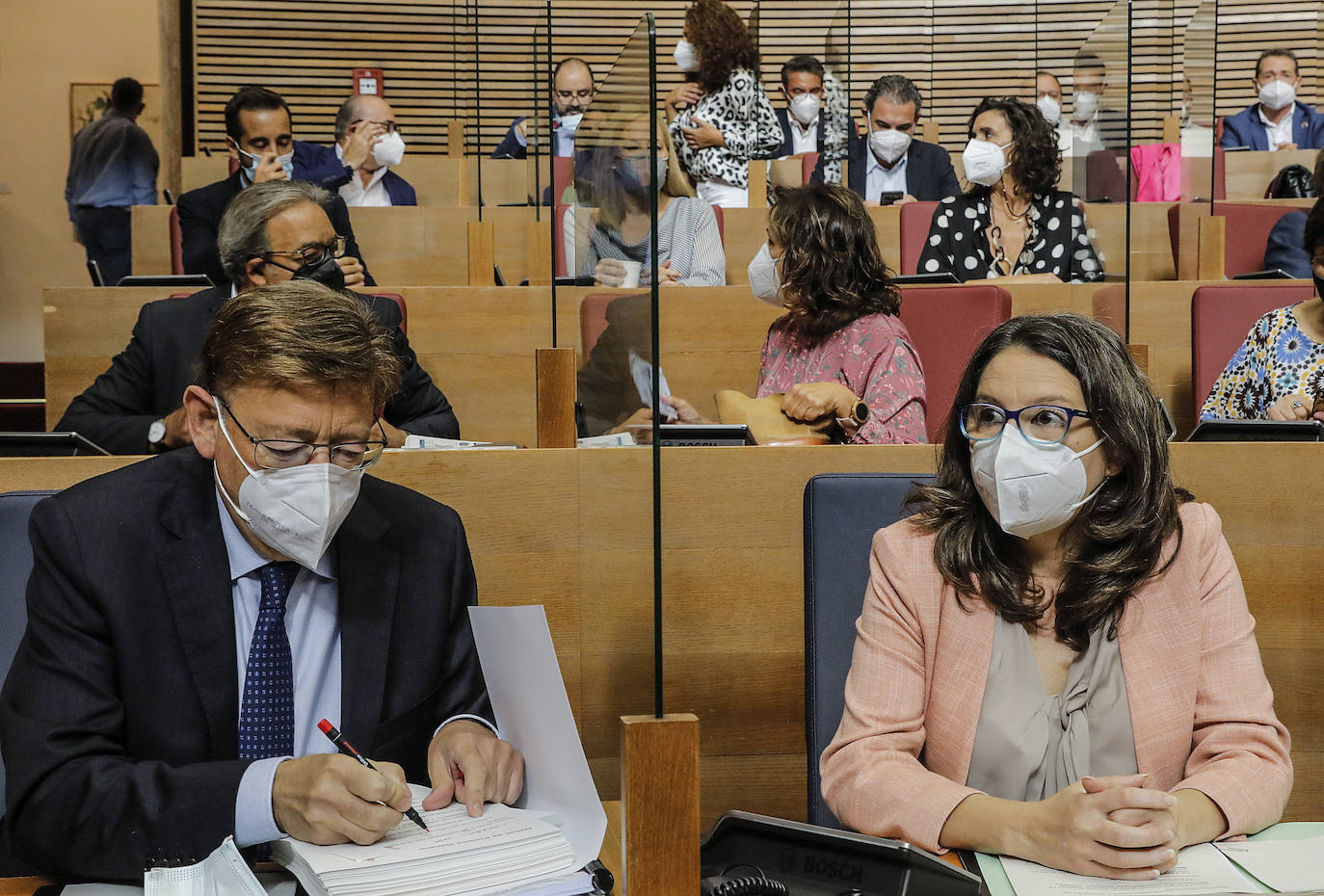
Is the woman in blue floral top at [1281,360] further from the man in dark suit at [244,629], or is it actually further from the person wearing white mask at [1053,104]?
the man in dark suit at [244,629]

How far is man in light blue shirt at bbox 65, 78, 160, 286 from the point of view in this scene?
24.2 ft

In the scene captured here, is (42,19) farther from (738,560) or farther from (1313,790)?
(1313,790)

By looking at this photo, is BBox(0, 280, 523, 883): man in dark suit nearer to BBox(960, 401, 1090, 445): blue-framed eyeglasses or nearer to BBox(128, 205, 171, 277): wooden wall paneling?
BBox(960, 401, 1090, 445): blue-framed eyeglasses

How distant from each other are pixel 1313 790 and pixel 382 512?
4.95 ft

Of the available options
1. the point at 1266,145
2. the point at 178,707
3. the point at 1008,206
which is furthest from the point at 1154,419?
the point at 1266,145

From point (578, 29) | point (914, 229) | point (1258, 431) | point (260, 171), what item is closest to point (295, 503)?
point (1258, 431)

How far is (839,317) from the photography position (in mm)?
2904

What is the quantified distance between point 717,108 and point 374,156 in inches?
56.7

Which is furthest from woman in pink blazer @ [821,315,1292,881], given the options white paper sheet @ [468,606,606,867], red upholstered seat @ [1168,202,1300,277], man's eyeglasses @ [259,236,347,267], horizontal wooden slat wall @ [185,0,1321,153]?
horizontal wooden slat wall @ [185,0,1321,153]

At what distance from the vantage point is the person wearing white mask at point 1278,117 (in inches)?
272

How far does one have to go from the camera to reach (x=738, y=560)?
203 cm

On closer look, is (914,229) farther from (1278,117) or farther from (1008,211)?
(1278,117)

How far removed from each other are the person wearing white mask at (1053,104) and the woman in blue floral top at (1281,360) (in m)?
1.03

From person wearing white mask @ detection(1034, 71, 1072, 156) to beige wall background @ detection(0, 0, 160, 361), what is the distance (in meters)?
6.36
